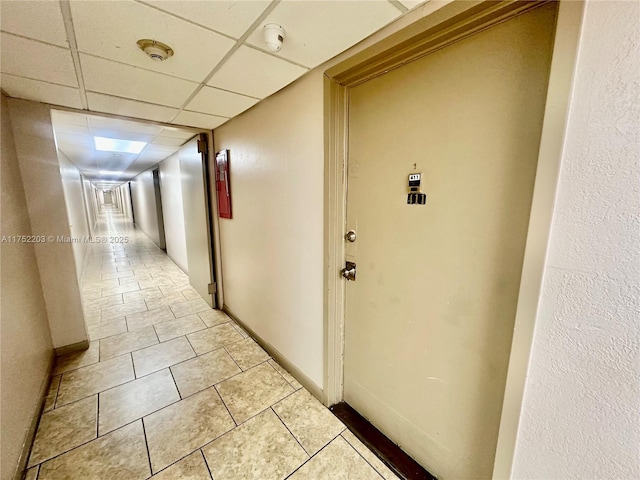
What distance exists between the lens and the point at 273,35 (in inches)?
46.6

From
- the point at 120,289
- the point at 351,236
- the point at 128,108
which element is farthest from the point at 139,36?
the point at 120,289

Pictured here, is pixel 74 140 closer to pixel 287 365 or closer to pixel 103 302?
pixel 103 302

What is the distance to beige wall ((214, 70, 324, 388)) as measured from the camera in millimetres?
1745

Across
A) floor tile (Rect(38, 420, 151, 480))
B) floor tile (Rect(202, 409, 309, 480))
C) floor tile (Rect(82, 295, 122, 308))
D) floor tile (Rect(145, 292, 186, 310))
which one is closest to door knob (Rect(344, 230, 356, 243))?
floor tile (Rect(202, 409, 309, 480))

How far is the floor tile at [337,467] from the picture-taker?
1.38 meters

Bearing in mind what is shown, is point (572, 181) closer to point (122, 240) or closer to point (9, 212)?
point (9, 212)

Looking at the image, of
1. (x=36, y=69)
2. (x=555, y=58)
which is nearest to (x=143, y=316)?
(x=36, y=69)

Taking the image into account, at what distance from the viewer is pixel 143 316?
3.24m

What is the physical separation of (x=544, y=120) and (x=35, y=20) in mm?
2034

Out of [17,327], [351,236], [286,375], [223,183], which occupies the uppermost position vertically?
[223,183]

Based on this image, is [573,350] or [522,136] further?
[522,136]

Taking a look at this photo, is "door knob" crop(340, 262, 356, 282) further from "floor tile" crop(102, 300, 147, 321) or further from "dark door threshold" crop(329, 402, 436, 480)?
"floor tile" crop(102, 300, 147, 321)

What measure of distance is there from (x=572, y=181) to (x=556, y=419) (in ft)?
2.66

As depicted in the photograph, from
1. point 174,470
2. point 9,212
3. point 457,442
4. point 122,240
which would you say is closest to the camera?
point 457,442
